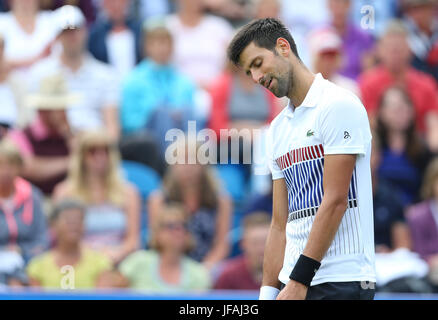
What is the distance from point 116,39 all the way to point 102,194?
2.03m

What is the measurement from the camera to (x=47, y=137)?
8.50 meters

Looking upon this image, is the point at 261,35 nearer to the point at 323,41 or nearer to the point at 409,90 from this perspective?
the point at 323,41

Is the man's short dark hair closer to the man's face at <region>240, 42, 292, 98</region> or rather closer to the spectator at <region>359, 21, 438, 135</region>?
the man's face at <region>240, 42, 292, 98</region>

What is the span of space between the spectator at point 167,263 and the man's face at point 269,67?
13.5ft

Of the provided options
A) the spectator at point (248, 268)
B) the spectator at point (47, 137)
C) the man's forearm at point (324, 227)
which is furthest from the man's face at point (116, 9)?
the man's forearm at point (324, 227)

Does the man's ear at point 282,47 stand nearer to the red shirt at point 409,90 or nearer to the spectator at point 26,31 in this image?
the red shirt at point 409,90

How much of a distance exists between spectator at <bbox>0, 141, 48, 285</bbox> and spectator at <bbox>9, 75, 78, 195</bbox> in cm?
37

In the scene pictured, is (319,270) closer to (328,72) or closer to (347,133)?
(347,133)

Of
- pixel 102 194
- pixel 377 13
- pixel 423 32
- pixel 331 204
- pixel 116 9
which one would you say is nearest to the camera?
pixel 331 204

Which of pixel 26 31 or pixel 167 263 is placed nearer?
pixel 167 263

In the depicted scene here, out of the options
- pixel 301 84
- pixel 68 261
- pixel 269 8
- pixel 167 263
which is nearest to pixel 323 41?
pixel 269 8

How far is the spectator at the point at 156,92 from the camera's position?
8.48 m

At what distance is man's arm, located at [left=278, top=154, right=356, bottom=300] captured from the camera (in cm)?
343
